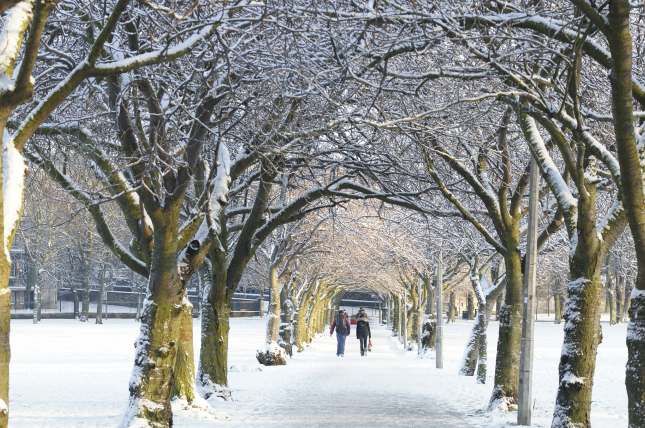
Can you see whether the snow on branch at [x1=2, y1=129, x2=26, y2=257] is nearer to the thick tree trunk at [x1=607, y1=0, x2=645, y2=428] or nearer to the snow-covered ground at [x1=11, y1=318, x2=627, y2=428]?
the thick tree trunk at [x1=607, y1=0, x2=645, y2=428]

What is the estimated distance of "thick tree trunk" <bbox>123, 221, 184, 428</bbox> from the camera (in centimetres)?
1041

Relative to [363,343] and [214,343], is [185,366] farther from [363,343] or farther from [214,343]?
[363,343]

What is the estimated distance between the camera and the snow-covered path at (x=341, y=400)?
1264 cm

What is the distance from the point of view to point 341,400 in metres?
15.8

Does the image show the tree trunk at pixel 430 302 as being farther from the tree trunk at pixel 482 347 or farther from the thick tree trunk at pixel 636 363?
the thick tree trunk at pixel 636 363

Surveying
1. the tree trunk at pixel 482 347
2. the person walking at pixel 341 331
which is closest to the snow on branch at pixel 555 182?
the tree trunk at pixel 482 347

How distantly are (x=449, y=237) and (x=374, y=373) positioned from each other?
16.5ft

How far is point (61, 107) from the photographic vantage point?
481 inches

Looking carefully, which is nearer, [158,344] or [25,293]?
[158,344]

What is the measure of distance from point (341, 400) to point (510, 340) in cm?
338

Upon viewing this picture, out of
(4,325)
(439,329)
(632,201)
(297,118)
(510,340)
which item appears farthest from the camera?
(439,329)

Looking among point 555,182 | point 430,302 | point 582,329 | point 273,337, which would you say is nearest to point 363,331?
point 430,302

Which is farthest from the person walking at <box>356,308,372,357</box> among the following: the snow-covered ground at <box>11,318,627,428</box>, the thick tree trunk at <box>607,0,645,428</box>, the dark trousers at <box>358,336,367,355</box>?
the thick tree trunk at <box>607,0,645,428</box>

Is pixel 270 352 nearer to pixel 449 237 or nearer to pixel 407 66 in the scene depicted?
pixel 449 237
